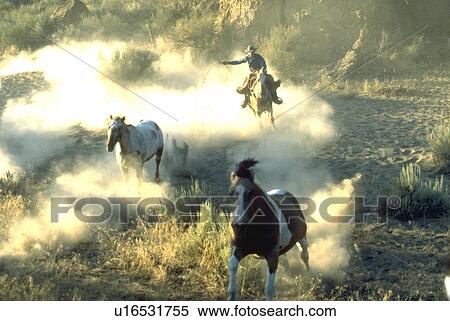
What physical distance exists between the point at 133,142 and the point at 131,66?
9876 millimetres

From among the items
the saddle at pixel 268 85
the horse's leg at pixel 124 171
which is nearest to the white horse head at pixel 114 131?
the horse's leg at pixel 124 171

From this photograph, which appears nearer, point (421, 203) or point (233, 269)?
point (233, 269)

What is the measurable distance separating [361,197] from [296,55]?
1078cm

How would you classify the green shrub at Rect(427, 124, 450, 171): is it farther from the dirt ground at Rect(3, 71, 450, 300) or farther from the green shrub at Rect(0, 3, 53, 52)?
the green shrub at Rect(0, 3, 53, 52)

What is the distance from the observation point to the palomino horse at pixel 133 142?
9.09 m

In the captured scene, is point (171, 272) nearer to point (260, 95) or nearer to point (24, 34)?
point (260, 95)

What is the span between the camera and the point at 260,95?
1316 cm

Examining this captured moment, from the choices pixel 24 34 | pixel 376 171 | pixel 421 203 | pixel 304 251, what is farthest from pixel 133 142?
pixel 24 34

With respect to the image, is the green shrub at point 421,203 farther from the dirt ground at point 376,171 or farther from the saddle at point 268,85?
the saddle at point 268,85

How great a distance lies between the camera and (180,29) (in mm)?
22188

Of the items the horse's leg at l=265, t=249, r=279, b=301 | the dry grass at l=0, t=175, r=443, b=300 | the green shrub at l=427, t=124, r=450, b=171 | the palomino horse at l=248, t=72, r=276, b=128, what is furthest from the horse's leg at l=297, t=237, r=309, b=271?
the palomino horse at l=248, t=72, r=276, b=128

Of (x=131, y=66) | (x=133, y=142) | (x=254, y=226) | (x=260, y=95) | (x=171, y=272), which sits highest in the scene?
(x=131, y=66)
